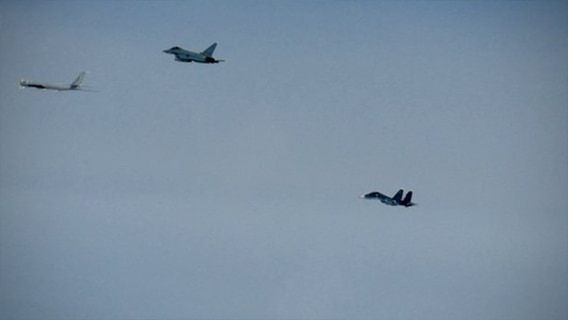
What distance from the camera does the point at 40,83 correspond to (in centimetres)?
11925

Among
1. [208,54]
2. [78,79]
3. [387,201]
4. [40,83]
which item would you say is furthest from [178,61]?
[387,201]

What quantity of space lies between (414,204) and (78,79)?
224 ft

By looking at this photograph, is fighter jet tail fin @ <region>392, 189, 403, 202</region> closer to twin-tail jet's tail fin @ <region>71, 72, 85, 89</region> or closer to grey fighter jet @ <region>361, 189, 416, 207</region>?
grey fighter jet @ <region>361, 189, 416, 207</region>

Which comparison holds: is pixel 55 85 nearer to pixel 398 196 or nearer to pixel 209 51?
pixel 209 51

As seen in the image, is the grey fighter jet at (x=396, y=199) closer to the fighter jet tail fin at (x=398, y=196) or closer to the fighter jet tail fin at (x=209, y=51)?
the fighter jet tail fin at (x=398, y=196)

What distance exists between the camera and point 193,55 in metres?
106

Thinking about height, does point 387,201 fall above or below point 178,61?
below

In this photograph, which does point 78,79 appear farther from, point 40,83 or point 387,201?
point 387,201

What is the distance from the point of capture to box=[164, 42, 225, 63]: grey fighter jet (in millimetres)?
104938

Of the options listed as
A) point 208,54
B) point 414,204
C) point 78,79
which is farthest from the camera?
point 414,204

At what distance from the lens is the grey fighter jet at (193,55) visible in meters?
105

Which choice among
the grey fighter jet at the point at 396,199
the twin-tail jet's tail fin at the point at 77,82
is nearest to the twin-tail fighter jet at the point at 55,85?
the twin-tail jet's tail fin at the point at 77,82

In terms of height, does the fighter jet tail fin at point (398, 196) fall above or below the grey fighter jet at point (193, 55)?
below

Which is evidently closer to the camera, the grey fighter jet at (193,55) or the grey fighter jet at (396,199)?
the grey fighter jet at (193,55)
